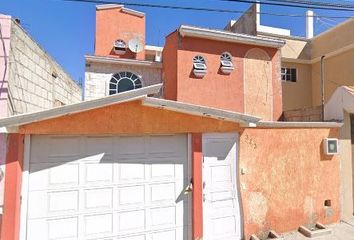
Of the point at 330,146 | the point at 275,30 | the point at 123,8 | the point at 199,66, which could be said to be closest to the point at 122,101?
the point at 330,146

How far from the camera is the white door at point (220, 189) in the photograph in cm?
603

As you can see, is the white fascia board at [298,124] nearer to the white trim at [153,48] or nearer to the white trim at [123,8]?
the white trim at [123,8]

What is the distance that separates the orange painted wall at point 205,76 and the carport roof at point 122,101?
19.0ft

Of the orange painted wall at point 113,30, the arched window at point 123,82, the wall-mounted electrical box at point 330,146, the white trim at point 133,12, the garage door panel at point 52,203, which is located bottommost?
the garage door panel at point 52,203

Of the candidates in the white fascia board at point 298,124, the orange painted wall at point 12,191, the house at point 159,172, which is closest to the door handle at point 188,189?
the house at point 159,172

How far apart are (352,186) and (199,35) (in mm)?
8195

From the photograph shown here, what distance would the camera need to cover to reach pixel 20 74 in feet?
20.4

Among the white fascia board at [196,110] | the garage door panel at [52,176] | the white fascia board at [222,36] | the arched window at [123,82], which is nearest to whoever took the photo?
the garage door panel at [52,176]

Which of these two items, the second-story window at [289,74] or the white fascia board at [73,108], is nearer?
the white fascia board at [73,108]

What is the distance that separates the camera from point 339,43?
1573 centimetres

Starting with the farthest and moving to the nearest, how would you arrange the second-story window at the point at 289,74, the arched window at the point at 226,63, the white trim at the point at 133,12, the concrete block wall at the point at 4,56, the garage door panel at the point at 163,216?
1. the second-story window at the point at 289,74
2. the white trim at the point at 133,12
3. the arched window at the point at 226,63
4. the garage door panel at the point at 163,216
5. the concrete block wall at the point at 4,56

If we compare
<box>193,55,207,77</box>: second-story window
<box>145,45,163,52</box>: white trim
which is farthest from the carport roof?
<box>145,45,163,52</box>: white trim

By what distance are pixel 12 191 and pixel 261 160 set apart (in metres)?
5.42

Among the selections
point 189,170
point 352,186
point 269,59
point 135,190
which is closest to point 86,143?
point 135,190
